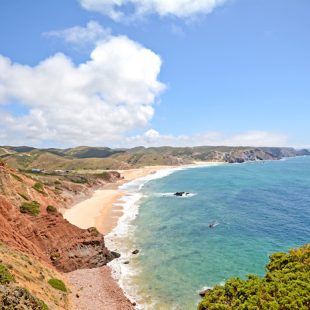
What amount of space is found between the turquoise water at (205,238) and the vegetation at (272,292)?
1543cm

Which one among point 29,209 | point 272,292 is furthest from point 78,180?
point 272,292

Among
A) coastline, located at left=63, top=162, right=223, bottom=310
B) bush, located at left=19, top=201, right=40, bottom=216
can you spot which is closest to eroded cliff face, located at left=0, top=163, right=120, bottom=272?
bush, located at left=19, top=201, right=40, bottom=216

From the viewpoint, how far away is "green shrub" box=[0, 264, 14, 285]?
27.4 meters

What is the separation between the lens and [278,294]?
22.0 metres

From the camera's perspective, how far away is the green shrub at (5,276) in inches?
1079

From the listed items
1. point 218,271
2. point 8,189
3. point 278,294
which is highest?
point 8,189

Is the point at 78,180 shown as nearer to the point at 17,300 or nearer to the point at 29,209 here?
the point at 29,209

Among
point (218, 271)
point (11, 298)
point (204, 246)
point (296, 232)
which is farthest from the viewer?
point (296, 232)

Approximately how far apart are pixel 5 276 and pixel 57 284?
10.3 metres

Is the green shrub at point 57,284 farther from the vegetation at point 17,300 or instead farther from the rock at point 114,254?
the rock at point 114,254

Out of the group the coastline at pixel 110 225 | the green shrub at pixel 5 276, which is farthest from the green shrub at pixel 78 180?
the green shrub at pixel 5 276

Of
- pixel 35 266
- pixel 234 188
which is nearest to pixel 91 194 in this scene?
pixel 234 188

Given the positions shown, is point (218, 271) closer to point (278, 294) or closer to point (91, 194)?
point (278, 294)

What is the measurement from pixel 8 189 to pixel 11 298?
131 ft
